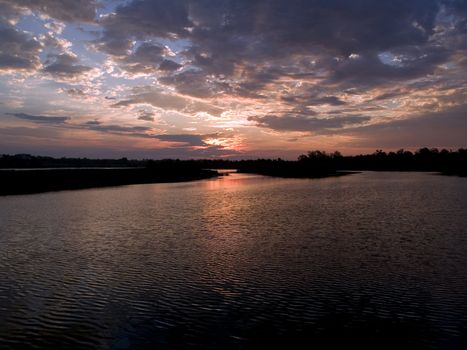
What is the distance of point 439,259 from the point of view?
1891cm

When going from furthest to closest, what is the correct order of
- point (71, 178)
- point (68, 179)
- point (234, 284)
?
point (71, 178), point (68, 179), point (234, 284)

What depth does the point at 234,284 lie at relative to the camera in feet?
50.9

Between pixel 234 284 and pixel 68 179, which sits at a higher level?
pixel 68 179

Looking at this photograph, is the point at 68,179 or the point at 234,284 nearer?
the point at 234,284

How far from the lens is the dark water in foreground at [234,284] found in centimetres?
1093

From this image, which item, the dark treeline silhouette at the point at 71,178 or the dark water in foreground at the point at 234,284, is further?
the dark treeline silhouette at the point at 71,178

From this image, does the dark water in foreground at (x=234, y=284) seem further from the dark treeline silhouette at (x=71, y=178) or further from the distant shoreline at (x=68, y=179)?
the dark treeline silhouette at (x=71, y=178)

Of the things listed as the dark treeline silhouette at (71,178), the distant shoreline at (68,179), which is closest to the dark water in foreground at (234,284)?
the distant shoreline at (68,179)

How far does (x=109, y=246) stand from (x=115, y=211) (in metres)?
17.0

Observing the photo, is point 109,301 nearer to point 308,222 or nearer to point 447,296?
point 447,296

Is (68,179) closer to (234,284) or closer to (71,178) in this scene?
(71,178)

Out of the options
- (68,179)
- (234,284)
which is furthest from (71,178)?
(234,284)

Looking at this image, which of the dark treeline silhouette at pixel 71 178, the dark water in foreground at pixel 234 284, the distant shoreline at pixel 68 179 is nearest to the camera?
the dark water in foreground at pixel 234 284

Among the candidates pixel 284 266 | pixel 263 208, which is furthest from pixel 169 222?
pixel 284 266
